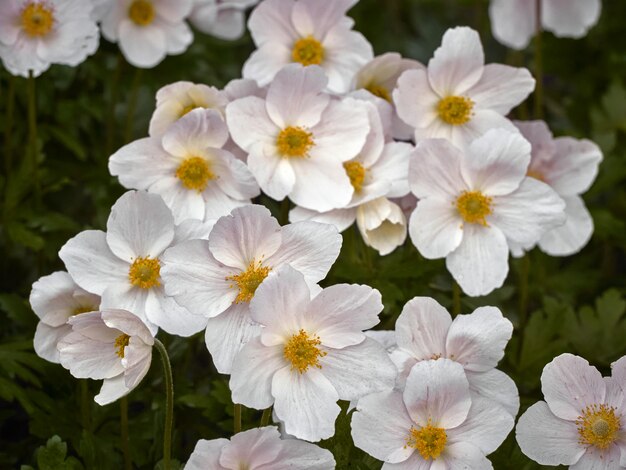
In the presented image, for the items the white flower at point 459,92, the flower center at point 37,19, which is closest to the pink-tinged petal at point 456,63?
the white flower at point 459,92

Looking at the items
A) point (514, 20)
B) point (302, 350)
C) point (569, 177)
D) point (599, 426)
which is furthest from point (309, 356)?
point (514, 20)

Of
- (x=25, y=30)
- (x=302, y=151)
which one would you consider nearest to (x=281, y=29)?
(x=302, y=151)

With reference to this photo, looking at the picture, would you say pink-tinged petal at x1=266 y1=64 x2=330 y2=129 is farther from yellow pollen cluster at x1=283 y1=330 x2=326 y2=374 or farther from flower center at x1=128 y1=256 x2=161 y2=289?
yellow pollen cluster at x1=283 y1=330 x2=326 y2=374

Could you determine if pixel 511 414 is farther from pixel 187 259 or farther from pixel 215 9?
pixel 215 9

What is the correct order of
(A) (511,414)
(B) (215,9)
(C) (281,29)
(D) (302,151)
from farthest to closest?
(B) (215,9) → (C) (281,29) → (D) (302,151) → (A) (511,414)

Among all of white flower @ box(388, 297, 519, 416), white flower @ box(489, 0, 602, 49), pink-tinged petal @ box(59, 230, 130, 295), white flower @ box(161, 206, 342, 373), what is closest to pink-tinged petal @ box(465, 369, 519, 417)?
white flower @ box(388, 297, 519, 416)

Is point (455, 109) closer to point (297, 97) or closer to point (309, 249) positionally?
point (297, 97)

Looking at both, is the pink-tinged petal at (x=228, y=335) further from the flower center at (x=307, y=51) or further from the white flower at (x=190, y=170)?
the flower center at (x=307, y=51)
